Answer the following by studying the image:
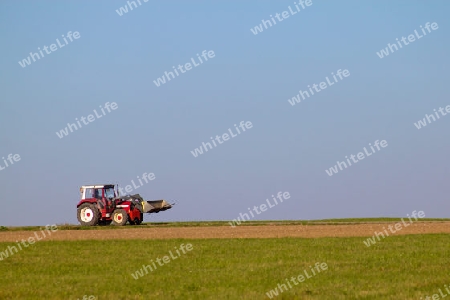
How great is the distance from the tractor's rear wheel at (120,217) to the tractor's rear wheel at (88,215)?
95 cm

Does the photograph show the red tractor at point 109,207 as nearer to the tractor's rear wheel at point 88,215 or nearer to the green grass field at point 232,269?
the tractor's rear wheel at point 88,215

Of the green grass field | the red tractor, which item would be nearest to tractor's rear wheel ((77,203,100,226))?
the red tractor

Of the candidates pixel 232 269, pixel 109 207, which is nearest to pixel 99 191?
pixel 109 207

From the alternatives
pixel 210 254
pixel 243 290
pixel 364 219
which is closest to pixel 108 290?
pixel 243 290

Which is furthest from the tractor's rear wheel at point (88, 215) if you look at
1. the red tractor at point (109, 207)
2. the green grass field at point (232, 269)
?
the green grass field at point (232, 269)

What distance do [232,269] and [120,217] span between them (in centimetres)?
2473

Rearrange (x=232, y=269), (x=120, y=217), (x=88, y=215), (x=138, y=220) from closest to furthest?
(x=232, y=269) → (x=120, y=217) → (x=88, y=215) → (x=138, y=220)

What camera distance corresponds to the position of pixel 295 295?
16.8 m

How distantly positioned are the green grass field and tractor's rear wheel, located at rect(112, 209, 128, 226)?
1529 centimetres

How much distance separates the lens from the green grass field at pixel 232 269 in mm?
17328

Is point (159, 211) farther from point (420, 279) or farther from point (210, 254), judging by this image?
point (420, 279)

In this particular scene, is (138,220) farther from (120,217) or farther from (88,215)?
(88,215)

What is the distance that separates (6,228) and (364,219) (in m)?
23.2

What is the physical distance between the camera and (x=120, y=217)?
44656 mm
